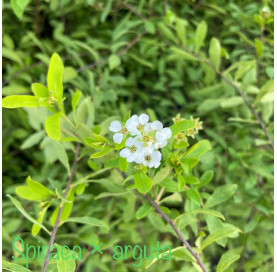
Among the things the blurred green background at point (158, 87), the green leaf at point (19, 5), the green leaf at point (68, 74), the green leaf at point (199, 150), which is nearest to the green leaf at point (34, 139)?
the blurred green background at point (158, 87)

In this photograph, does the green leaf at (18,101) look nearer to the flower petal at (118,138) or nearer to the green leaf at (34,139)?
the flower petal at (118,138)

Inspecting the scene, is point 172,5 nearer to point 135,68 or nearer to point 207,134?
point 135,68

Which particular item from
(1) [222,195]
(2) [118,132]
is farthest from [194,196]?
(2) [118,132]

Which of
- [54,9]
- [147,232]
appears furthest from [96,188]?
[54,9]

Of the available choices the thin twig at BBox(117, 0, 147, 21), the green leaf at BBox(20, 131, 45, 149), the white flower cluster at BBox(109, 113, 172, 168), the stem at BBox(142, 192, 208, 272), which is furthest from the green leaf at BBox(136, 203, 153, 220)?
the thin twig at BBox(117, 0, 147, 21)

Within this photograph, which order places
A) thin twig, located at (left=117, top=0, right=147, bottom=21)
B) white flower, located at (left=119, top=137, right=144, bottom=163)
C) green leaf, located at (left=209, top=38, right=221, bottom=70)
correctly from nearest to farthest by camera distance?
white flower, located at (left=119, top=137, right=144, bottom=163) → green leaf, located at (left=209, top=38, right=221, bottom=70) → thin twig, located at (left=117, top=0, right=147, bottom=21)

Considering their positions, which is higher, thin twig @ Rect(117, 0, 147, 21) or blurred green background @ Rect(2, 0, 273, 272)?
thin twig @ Rect(117, 0, 147, 21)

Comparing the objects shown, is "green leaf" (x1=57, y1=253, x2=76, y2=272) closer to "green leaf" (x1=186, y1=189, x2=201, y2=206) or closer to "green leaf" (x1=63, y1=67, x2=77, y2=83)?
"green leaf" (x1=186, y1=189, x2=201, y2=206)
